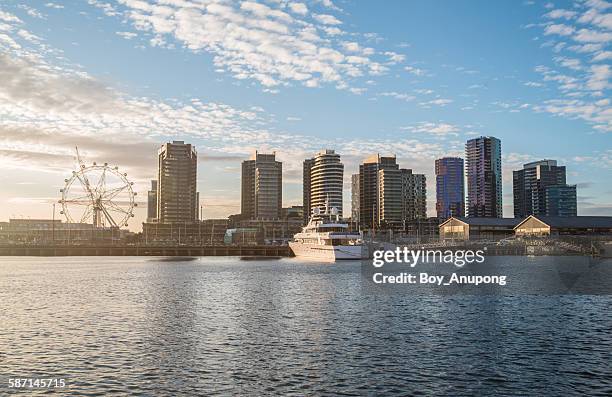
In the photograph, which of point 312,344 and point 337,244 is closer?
point 312,344

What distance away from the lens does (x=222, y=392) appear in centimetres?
3338

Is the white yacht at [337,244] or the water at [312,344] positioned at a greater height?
the white yacht at [337,244]

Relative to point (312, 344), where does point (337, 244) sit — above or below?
above

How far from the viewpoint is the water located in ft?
115

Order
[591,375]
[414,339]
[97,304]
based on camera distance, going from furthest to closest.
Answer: [97,304]
[414,339]
[591,375]

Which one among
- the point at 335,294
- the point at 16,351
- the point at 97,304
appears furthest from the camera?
the point at 335,294

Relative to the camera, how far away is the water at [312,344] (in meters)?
35.1

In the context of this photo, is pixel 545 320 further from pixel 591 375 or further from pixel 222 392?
pixel 222 392

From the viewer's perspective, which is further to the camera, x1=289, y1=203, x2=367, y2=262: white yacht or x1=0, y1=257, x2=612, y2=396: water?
x1=289, y1=203, x2=367, y2=262: white yacht

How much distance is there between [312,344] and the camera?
46.5 metres

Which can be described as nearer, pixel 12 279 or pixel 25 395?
pixel 25 395

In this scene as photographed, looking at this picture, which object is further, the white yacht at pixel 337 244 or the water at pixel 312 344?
the white yacht at pixel 337 244

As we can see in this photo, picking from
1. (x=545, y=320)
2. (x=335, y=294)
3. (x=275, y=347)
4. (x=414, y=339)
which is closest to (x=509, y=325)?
(x=545, y=320)

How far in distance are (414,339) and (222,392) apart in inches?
814
